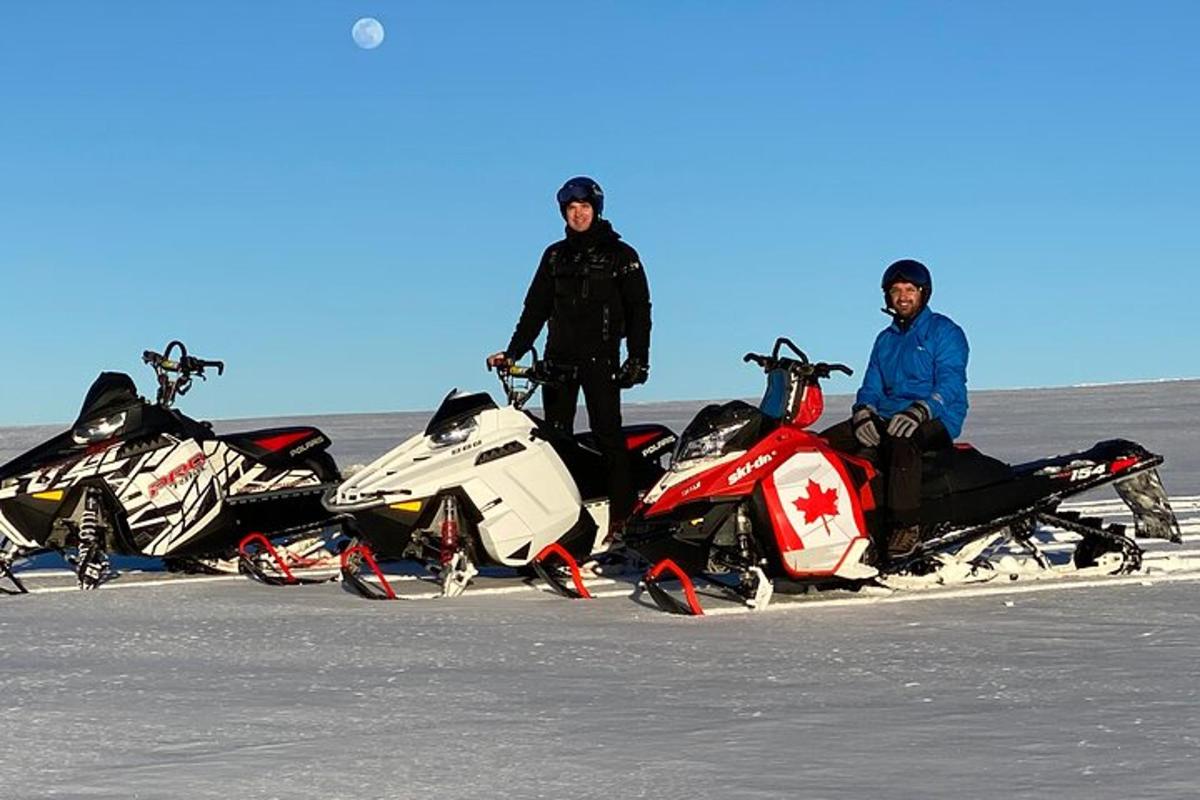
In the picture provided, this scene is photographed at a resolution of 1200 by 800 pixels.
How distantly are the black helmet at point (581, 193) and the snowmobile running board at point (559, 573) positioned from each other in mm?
1795

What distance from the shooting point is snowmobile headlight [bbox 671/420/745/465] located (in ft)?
25.0

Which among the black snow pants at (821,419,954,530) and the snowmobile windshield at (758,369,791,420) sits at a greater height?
the snowmobile windshield at (758,369,791,420)

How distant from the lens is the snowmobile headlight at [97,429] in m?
9.02

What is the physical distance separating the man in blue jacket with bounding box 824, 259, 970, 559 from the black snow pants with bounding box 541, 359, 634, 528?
1214 mm

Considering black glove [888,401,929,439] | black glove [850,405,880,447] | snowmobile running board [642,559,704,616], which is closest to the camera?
snowmobile running board [642,559,704,616]

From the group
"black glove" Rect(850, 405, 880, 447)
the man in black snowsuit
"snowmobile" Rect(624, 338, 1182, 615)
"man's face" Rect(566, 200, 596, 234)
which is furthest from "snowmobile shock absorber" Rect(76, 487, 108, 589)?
"black glove" Rect(850, 405, 880, 447)

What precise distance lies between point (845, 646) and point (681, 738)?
1838 mm

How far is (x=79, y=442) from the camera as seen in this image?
9.02 m

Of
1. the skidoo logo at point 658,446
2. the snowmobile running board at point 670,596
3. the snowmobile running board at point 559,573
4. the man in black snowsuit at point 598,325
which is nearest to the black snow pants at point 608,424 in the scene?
the man in black snowsuit at point 598,325

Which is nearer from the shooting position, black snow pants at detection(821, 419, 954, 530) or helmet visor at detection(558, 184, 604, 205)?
black snow pants at detection(821, 419, 954, 530)

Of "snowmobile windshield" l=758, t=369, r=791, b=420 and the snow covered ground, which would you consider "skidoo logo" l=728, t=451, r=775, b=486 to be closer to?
"snowmobile windshield" l=758, t=369, r=791, b=420

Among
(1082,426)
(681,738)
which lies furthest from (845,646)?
(1082,426)

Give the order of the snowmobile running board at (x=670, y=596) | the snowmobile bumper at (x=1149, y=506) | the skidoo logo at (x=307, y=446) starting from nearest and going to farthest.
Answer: the snowmobile running board at (x=670, y=596) < the snowmobile bumper at (x=1149, y=506) < the skidoo logo at (x=307, y=446)

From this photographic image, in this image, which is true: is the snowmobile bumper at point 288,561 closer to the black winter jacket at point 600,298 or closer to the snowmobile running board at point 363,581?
the snowmobile running board at point 363,581
